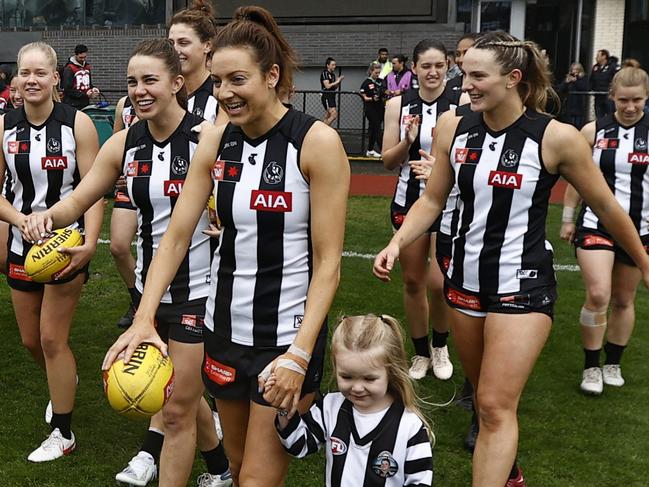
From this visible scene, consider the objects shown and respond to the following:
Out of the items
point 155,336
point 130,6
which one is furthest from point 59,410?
point 130,6

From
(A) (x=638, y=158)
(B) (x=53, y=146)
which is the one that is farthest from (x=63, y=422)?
(A) (x=638, y=158)

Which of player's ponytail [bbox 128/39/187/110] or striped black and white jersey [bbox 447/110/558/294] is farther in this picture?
player's ponytail [bbox 128/39/187/110]

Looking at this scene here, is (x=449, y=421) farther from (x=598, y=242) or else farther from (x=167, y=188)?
(x=167, y=188)

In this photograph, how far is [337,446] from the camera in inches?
121

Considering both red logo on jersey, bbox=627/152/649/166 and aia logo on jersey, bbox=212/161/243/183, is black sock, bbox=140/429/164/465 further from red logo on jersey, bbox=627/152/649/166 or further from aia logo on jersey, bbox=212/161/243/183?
red logo on jersey, bbox=627/152/649/166

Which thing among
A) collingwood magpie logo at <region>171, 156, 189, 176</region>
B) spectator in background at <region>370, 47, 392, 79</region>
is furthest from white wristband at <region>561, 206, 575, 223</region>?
spectator in background at <region>370, 47, 392, 79</region>

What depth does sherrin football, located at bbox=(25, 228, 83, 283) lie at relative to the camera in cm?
405

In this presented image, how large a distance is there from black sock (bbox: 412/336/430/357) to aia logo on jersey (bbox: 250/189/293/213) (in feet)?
10.7

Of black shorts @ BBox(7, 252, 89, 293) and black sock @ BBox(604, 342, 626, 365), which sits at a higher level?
black shorts @ BBox(7, 252, 89, 293)

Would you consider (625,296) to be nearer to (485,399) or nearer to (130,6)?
(485,399)

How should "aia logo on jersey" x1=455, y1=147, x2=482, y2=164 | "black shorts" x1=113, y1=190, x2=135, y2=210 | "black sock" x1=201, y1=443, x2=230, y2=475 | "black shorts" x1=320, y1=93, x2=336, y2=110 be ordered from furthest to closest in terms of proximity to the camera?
"black shorts" x1=320, y1=93, x2=336, y2=110 < "black shorts" x1=113, y1=190, x2=135, y2=210 < "black sock" x1=201, y1=443, x2=230, y2=475 < "aia logo on jersey" x1=455, y1=147, x2=482, y2=164

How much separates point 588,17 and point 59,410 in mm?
19218

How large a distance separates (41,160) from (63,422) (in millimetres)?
1511

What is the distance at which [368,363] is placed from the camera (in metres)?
2.99
